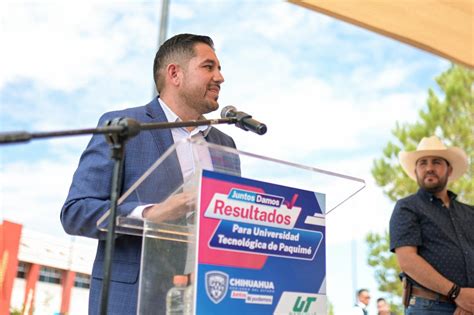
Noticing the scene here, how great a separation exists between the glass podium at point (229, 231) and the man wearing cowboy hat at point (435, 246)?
71.5 inches

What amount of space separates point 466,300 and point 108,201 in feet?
6.86

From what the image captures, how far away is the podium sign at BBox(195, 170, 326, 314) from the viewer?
1339 millimetres

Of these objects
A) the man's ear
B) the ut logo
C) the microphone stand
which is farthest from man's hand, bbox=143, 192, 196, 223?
the man's ear

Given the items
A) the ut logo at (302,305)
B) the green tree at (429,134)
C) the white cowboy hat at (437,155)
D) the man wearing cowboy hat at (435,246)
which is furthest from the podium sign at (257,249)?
the green tree at (429,134)

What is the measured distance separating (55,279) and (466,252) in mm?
23964

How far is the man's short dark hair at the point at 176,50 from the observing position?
7.53 feet

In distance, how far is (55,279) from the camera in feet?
82.4

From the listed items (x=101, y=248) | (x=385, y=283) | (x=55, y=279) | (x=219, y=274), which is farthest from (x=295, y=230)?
(x=55, y=279)

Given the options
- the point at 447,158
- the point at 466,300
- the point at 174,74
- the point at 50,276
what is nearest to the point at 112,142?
the point at 174,74

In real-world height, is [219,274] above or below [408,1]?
below

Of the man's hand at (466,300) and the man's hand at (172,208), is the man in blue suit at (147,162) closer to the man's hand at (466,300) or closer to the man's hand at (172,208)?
the man's hand at (172,208)

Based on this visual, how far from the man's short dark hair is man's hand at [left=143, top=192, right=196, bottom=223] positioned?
0.94m

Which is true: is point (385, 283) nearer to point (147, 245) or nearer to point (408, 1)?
point (408, 1)

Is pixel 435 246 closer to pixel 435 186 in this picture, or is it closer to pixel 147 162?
pixel 435 186
